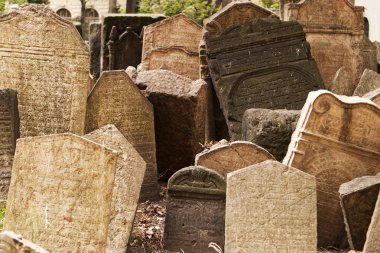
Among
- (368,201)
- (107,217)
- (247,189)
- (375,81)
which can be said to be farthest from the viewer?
(375,81)

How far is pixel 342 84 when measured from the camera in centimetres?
1176

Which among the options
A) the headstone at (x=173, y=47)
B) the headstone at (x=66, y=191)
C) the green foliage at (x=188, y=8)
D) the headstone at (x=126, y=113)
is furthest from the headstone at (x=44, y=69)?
the green foliage at (x=188, y=8)

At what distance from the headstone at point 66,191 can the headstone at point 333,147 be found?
2117 millimetres

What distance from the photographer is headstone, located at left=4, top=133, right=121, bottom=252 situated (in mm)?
6707

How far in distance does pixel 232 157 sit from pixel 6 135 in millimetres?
1895

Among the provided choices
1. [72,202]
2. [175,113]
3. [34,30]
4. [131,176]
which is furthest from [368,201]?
[34,30]

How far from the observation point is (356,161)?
8.38 metres

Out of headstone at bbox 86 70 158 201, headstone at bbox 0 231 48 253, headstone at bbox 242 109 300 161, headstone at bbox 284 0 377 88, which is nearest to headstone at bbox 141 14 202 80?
Result: headstone at bbox 284 0 377 88

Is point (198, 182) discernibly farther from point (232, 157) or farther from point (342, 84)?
point (342, 84)

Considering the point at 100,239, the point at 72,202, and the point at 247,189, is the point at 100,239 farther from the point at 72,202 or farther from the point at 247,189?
the point at 247,189

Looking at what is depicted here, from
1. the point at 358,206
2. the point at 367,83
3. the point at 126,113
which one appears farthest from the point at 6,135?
the point at 367,83

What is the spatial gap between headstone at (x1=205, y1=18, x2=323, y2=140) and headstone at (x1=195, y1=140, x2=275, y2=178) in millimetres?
2126

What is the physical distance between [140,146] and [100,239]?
9.38ft

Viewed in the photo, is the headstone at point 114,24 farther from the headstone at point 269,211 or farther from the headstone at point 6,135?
the headstone at point 269,211
